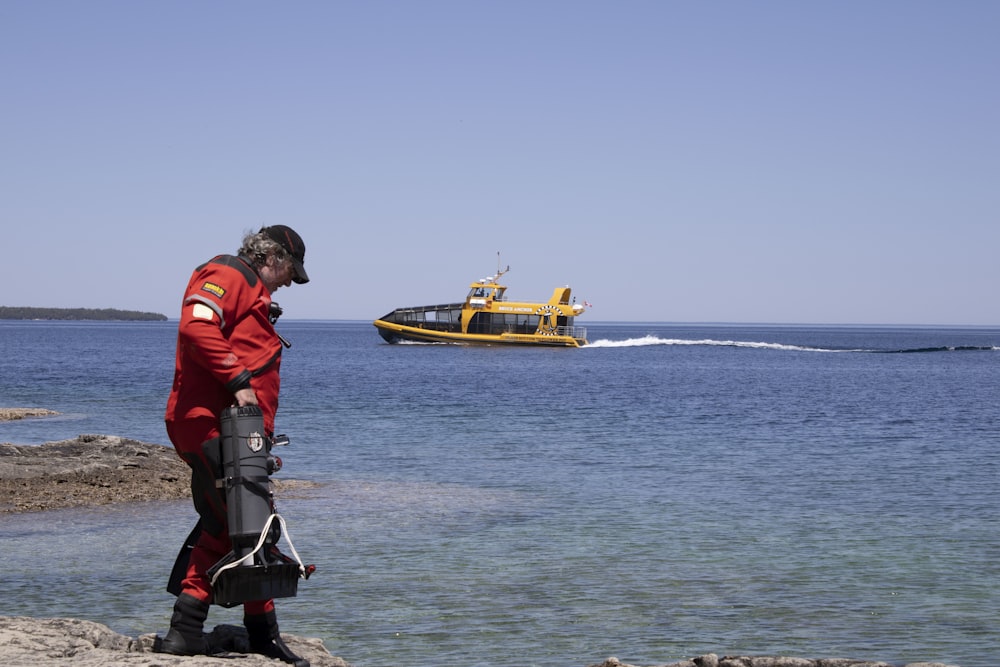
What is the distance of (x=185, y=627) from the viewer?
476 centimetres

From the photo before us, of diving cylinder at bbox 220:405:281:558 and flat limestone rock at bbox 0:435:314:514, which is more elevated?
diving cylinder at bbox 220:405:281:558

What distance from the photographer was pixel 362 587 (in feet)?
29.2

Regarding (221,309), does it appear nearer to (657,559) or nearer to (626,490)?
(657,559)

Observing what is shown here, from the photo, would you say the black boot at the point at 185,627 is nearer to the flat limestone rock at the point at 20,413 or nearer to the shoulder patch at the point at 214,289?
the shoulder patch at the point at 214,289

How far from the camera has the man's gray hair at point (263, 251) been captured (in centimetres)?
497

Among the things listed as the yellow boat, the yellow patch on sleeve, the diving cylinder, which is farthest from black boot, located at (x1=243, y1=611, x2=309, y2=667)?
the yellow boat

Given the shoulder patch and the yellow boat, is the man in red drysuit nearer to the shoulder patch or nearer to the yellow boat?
the shoulder patch

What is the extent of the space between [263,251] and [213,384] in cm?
67

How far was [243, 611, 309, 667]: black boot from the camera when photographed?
491cm

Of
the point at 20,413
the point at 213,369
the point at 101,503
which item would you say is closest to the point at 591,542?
the point at 101,503

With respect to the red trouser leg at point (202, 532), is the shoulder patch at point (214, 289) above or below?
above

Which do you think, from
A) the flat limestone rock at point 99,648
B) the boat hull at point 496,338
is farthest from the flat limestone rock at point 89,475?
the boat hull at point 496,338

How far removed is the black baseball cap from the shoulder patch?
1.51 feet

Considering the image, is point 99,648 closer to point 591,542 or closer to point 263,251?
point 263,251
